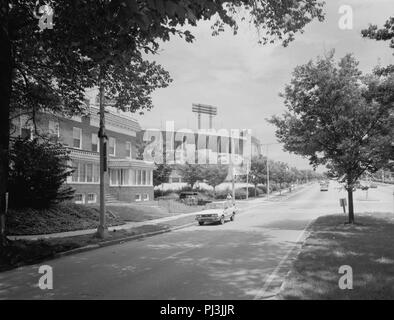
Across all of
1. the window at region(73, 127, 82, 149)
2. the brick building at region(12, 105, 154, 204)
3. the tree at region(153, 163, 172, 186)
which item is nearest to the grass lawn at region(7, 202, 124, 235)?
the brick building at region(12, 105, 154, 204)

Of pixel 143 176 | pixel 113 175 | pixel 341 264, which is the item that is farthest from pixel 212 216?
pixel 143 176

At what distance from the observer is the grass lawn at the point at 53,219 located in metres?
19.2

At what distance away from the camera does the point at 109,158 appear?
4062cm

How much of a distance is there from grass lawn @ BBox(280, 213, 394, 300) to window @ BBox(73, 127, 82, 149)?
2430 cm

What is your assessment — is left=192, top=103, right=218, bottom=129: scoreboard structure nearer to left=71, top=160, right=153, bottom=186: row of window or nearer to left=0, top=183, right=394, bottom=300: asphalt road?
left=71, top=160, right=153, bottom=186: row of window

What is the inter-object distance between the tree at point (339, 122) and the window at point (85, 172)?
62.3 ft

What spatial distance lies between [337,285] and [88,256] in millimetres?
8584

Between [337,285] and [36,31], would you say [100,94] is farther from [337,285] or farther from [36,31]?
[337,285]

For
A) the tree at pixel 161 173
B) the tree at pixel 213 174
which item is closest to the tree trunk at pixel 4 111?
the tree at pixel 161 173

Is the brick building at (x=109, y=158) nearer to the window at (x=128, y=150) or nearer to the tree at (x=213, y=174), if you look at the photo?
the window at (x=128, y=150)

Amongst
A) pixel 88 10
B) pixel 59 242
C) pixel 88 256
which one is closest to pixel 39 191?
pixel 59 242

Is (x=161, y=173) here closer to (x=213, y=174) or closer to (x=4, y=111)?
(x=213, y=174)

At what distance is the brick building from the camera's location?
111 feet
